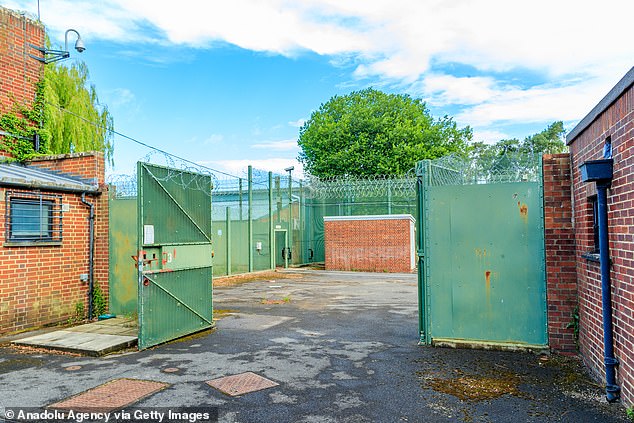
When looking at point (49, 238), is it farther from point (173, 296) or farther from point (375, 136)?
point (375, 136)

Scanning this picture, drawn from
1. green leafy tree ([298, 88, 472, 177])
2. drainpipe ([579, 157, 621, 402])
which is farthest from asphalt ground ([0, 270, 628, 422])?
green leafy tree ([298, 88, 472, 177])

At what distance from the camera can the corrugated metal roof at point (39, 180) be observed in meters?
7.31

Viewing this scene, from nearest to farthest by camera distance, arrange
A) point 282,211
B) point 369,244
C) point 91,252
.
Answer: point 91,252, point 369,244, point 282,211

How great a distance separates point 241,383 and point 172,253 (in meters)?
2.72

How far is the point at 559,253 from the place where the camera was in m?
5.69

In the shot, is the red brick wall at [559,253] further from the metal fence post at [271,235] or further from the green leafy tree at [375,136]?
the green leafy tree at [375,136]

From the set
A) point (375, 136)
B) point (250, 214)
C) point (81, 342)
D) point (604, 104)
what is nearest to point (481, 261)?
point (604, 104)

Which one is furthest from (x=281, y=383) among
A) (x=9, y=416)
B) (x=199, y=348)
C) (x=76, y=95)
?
(x=76, y=95)

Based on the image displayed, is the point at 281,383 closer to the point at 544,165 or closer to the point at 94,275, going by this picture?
the point at 544,165

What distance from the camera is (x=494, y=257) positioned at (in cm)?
600

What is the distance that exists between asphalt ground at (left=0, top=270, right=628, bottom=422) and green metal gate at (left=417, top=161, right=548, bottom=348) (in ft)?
1.14

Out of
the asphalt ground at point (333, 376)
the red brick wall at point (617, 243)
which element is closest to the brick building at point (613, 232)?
the red brick wall at point (617, 243)

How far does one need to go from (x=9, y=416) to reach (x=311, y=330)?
4.44 m

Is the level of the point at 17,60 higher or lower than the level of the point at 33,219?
higher
